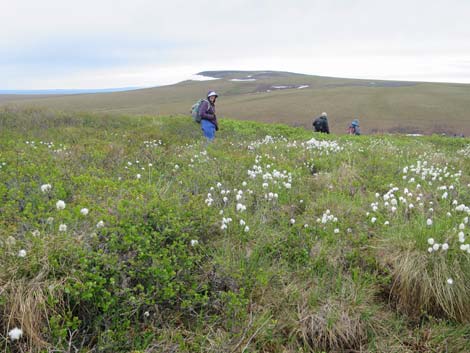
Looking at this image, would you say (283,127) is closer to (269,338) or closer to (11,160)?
(11,160)

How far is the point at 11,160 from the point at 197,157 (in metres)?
3.64

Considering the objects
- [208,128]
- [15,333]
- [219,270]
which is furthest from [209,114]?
[15,333]

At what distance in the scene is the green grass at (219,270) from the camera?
2.98m

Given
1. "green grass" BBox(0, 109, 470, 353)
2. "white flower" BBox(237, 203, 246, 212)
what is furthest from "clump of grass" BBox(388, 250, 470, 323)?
"white flower" BBox(237, 203, 246, 212)

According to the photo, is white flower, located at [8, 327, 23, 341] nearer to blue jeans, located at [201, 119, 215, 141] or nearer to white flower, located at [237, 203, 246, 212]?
white flower, located at [237, 203, 246, 212]

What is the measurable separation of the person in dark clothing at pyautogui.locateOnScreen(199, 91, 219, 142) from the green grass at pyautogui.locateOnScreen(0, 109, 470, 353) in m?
5.19

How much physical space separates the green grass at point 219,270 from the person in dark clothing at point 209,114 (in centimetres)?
519

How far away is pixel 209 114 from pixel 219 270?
8023mm

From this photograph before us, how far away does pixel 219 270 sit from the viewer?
3783 mm

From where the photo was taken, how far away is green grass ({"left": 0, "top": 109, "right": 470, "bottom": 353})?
9.78 ft

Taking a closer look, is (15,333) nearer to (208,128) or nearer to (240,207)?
(240,207)

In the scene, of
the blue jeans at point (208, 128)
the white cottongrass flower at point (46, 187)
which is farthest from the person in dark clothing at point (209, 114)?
the white cottongrass flower at point (46, 187)

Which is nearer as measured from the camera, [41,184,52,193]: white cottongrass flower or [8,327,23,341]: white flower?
[8,327,23,341]: white flower

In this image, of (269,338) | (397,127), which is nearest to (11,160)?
(269,338)
